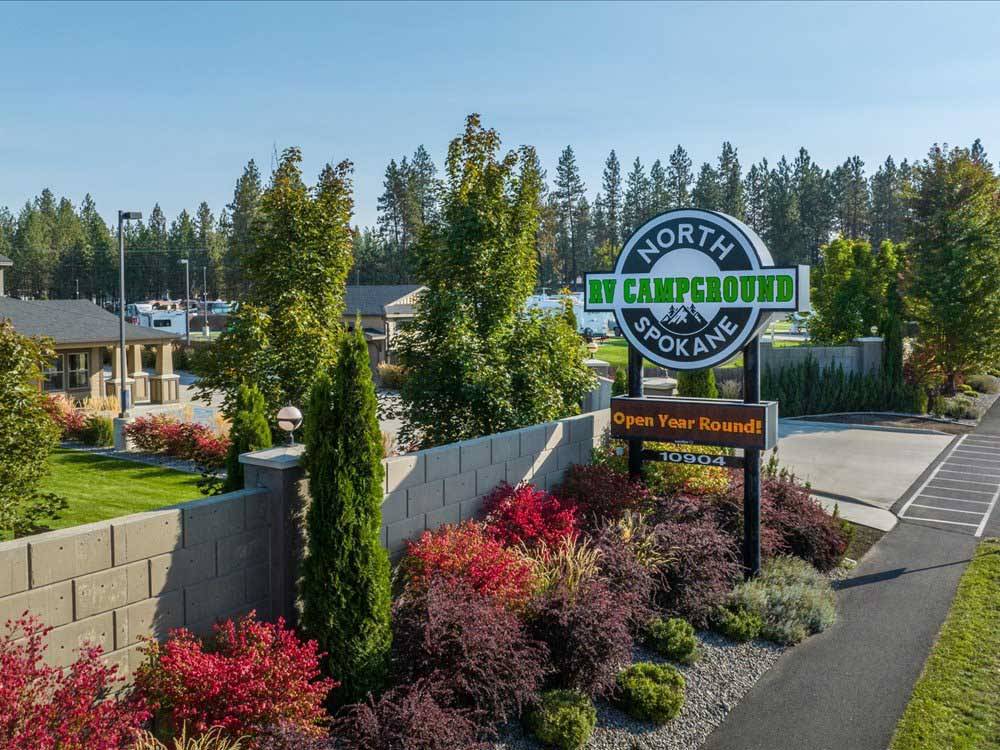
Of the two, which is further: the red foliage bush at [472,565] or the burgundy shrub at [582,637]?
the red foliage bush at [472,565]

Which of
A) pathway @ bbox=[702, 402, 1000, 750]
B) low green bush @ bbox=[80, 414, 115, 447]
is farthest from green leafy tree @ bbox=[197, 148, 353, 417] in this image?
low green bush @ bbox=[80, 414, 115, 447]

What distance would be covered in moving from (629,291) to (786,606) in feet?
17.1

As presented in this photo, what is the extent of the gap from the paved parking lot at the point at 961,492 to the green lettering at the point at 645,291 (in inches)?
295

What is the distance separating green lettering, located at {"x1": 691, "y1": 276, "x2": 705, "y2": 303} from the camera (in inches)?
476

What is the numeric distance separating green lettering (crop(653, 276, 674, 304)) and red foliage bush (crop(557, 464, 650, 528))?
283 centimetres

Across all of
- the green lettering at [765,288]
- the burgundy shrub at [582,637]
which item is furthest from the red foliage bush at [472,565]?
the green lettering at [765,288]

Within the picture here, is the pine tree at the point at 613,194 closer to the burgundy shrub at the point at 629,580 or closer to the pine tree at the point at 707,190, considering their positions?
the pine tree at the point at 707,190

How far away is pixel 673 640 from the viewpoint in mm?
9133

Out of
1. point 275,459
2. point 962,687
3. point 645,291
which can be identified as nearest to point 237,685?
point 275,459

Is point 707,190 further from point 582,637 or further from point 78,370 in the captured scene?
point 582,637

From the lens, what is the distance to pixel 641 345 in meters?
12.7

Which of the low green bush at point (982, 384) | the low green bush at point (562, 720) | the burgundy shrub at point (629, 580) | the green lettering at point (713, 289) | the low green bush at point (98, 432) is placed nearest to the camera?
the low green bush at point (562, 720)

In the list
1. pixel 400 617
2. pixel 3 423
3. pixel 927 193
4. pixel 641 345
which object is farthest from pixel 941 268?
pixel 3 423

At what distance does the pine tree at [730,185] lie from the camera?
278 ft
